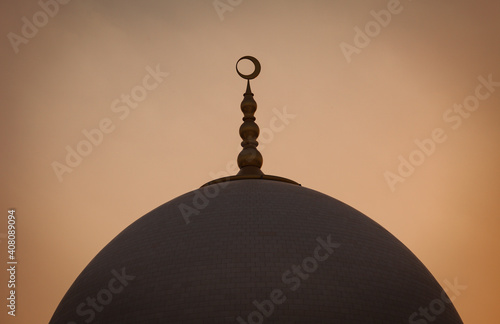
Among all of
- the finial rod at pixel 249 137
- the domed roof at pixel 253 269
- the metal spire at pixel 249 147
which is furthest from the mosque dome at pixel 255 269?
the finial rod at pixel 249 137

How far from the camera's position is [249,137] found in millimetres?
18484

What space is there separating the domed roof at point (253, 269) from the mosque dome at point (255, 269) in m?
0.02

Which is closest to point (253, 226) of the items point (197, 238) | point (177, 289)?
point (197, 238)

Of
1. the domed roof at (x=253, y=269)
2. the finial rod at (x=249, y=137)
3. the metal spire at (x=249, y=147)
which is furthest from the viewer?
the finial rod at (x=249, y=137)

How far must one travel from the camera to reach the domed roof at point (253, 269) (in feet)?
41.0

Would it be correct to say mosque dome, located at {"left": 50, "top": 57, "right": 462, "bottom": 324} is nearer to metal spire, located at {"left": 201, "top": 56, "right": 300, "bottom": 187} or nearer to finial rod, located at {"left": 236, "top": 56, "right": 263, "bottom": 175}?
metal spire, located at {"left": 201, "top": 56, "right": 300, "bottom": 187}

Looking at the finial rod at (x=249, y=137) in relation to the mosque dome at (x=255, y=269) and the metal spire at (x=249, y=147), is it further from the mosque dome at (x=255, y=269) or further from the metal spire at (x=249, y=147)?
the mosque dome at (x=255, y=269)

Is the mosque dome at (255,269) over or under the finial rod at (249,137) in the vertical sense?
under

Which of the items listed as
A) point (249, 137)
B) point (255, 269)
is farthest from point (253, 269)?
point (249, 137)

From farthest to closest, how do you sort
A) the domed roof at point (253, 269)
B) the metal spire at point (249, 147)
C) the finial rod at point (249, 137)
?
the finial rod at point (249, 137) < the metal spire at point (249, 147) < the domed roof at point (253, 269)

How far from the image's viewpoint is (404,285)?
46.1ft

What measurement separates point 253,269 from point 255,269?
0.03 m

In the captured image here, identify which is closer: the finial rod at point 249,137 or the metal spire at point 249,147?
the metal spire at point 249,147

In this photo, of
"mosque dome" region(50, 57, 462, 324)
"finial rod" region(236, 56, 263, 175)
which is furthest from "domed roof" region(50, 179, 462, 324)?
"finial rod" region(236, 56, 263, 175)
